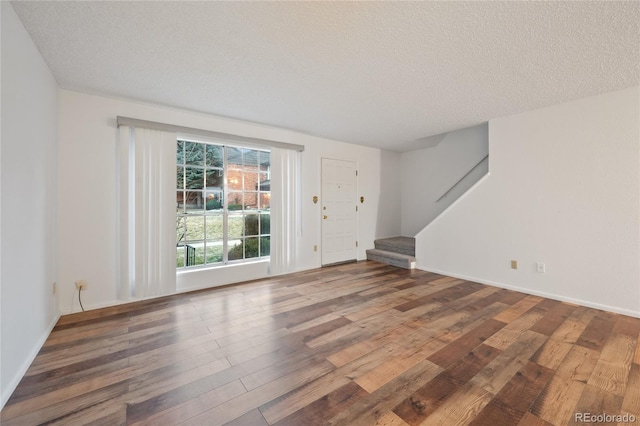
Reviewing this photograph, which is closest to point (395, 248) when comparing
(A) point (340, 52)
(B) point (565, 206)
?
(B) point (565, 206)

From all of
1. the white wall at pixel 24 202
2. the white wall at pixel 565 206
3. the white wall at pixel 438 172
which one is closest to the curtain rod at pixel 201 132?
the white wall at pixel 24 202

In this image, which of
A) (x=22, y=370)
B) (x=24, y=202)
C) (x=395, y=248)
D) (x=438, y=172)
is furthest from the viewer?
(x=438, y=172)

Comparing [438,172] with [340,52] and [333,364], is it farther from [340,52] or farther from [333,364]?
[333,364]

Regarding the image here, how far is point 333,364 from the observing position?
186 cm

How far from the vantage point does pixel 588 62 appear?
2.20 metres

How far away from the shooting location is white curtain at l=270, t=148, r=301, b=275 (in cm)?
412

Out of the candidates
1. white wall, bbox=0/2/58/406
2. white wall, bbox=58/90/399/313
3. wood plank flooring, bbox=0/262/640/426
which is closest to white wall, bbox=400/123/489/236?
wood plank flooring, bbox=0/262/640/426

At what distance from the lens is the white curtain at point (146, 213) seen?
9.82 ft

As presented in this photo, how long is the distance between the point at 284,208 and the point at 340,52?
2.60 meters

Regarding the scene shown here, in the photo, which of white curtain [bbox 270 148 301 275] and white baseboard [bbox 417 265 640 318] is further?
white curtain [bbox 270 148 301 275]

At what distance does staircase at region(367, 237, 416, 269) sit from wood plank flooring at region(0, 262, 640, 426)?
166cm

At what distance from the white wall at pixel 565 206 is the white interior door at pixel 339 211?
6.64 feet

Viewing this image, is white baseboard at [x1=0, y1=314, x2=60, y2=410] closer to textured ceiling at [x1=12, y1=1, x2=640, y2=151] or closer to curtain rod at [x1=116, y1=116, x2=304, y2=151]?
curtain rod at [x1=116, y1=116, x2=304, y2=151]

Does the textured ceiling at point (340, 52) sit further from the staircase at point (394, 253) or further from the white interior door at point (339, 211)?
the staircase at point (394, 253)
